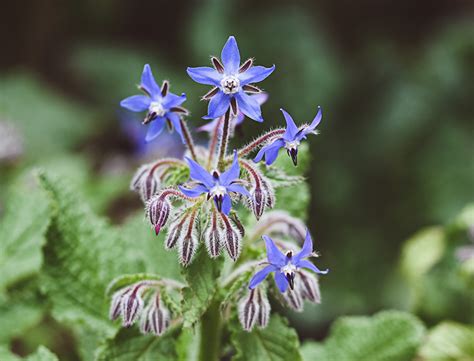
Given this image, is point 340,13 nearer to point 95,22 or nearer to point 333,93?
point 333,93

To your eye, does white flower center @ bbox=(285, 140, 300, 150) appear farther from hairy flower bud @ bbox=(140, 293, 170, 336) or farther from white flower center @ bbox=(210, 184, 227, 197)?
hairy flower bud @ bbox=(140, 293, 170, 336)

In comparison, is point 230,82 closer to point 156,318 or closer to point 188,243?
point 188,243

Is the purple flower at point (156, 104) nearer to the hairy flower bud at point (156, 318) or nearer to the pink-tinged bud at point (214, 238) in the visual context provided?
the pink-tinged bud at point (214, 238)

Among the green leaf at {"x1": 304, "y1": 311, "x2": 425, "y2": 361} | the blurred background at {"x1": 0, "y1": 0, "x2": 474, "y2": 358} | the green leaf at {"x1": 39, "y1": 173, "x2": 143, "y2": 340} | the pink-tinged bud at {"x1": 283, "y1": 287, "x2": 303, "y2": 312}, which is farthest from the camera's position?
the blurred background at {"x1": 0, "y1": 0, "x2": 474, "y2": 358}

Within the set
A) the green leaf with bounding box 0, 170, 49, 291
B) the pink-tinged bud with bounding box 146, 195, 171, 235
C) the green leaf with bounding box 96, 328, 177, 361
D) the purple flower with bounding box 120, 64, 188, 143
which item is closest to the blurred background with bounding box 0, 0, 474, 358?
the green leaf with bounding box 0, 170, 49, 291

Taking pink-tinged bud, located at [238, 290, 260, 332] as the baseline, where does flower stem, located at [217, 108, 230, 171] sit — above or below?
above

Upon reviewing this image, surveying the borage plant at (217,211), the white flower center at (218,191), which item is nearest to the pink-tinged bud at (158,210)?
the borage plant at (217,211)
